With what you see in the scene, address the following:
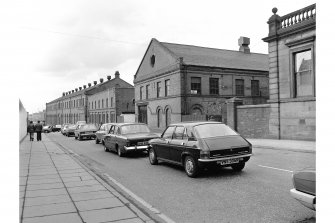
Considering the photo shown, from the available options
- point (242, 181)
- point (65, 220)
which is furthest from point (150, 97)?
point (65, 220)

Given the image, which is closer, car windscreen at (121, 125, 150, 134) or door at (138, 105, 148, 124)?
car windscreen at (121, 125, 150, 134)

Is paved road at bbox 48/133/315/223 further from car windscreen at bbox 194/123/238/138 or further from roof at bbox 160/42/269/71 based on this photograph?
roof at bbox 160/42/269/71

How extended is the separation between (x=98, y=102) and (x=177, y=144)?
169 ft

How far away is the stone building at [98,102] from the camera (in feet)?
165

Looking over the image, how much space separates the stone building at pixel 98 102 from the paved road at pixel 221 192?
132ft

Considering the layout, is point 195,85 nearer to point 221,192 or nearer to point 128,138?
point 128,138

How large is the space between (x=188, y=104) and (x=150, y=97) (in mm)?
7508

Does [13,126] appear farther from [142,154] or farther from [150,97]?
[150,97]

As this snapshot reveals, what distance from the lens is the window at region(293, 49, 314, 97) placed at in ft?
57.4

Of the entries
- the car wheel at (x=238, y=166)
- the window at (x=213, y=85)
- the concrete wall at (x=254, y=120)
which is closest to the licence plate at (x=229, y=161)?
the car wheel at (x=238, y=166)

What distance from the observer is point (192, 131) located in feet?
28.8

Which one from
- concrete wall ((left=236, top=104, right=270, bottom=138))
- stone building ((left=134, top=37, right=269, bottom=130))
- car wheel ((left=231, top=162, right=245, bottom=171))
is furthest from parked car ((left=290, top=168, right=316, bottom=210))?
stone building ((left=134, top=37, right=269, bottom=130))

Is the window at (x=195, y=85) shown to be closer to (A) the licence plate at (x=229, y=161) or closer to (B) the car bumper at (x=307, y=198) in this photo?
(A) the licence plate at (x=229, y=161)

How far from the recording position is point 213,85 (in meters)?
32.0
